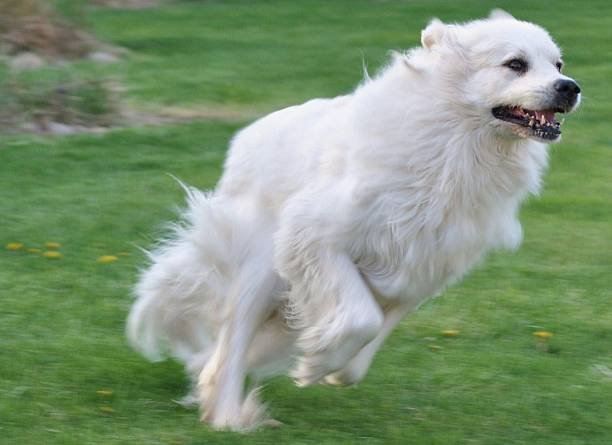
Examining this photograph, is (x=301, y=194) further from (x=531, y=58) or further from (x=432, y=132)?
(x=531, y=58)

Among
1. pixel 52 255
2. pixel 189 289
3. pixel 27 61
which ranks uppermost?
pixel 189 289

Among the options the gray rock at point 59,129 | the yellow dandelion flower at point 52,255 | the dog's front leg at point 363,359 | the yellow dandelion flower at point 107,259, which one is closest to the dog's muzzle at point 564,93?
the dog's front leg at point 363,359

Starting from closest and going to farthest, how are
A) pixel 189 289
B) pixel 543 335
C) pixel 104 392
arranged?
pixel 104 392
pixel 189 289
pixel 543 335

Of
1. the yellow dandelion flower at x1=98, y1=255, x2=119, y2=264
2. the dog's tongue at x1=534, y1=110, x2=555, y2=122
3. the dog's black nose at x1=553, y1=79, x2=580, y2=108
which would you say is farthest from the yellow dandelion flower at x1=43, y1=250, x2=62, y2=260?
the dog's black nose at x1=553, y1=79, x2=580, y2=108

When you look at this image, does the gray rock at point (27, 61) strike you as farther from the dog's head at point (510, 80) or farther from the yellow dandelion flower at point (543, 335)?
the dog's head at point (510, 80)

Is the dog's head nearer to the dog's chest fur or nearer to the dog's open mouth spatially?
the dog's open mouth

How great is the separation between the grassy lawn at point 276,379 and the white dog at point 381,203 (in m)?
0.38

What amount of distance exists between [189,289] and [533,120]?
1.80 m

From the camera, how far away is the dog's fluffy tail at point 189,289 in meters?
5.63

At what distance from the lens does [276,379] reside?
6.17m

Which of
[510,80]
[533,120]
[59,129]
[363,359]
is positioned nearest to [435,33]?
[510,80]

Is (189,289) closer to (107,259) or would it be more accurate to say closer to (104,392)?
(104,392)

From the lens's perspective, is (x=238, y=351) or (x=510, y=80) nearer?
→ (x=510, y=80)

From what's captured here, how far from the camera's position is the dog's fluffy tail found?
5633mm
